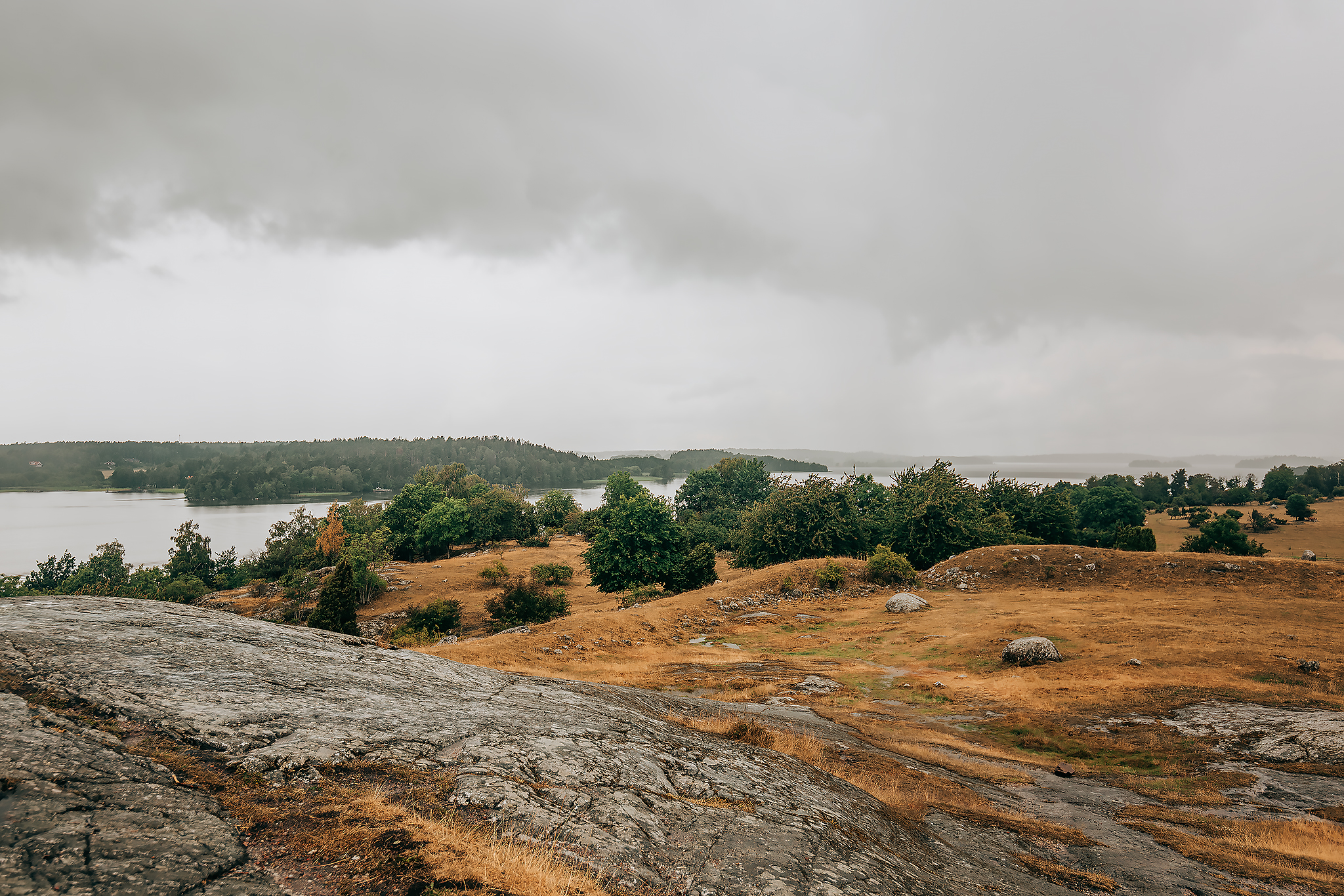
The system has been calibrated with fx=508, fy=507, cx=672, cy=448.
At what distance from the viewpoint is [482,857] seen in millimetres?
4074

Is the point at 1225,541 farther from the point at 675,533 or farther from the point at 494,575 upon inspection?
the point at 494,575

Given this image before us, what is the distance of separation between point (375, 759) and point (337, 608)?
102 feet

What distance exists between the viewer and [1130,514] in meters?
68.1

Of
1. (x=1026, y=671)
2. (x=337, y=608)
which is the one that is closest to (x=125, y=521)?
(x=337, y=608)

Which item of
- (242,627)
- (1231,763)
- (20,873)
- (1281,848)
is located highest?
(20,873)

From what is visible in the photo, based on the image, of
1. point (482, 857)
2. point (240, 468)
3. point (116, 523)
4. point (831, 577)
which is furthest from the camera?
point (240, 468)

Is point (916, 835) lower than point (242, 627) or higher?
lower

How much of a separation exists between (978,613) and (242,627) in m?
31.0

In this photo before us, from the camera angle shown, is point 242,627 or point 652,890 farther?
point 242,627

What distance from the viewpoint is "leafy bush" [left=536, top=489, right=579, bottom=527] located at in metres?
87.1

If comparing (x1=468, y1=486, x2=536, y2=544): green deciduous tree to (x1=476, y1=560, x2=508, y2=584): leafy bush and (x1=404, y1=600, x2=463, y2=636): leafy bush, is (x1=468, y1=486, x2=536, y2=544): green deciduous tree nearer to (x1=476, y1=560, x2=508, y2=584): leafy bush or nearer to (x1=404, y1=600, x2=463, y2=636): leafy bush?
(x1=476, y1=560, x2=508, y2=584): leafy bush

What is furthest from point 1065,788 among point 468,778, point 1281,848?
point 468,778

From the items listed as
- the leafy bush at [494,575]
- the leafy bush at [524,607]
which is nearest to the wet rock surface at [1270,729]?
the leafy bush at [524,607]

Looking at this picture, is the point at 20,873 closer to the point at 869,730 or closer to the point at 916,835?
the point at 916,835
